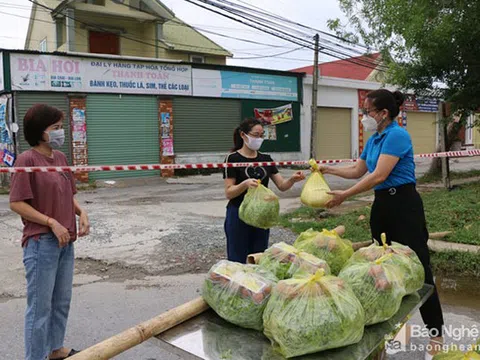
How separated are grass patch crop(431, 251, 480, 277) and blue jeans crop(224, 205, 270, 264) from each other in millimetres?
2841

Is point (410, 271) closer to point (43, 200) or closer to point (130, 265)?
point (43, 200)

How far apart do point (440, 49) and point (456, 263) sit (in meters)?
6.38

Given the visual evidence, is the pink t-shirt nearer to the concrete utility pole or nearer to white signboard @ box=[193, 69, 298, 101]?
white signboard @ box=[193, 69, 298, 101]

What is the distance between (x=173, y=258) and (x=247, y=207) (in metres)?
3.00

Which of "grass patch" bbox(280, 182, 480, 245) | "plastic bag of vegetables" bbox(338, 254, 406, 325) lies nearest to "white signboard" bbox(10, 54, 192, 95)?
"grass patch" bbox(280, 182, 480, 245)

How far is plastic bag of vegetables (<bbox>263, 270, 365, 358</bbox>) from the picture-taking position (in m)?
1.71

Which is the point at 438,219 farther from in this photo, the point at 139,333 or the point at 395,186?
the point at 139,333

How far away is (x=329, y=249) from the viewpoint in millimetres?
2479

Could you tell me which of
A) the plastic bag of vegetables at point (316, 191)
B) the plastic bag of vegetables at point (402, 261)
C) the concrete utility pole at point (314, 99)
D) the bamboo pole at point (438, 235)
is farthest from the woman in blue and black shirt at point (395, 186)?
the concrete utility pole at point (314, 99)

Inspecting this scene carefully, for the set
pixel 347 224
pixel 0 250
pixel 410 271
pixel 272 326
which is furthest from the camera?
pixel 347 224

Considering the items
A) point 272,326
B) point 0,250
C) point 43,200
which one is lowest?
point 0,250

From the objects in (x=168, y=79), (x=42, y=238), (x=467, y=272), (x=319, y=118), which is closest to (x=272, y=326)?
(x=42, y=238)

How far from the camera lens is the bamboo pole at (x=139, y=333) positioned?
1727 mm

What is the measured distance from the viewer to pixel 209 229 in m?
7.98
